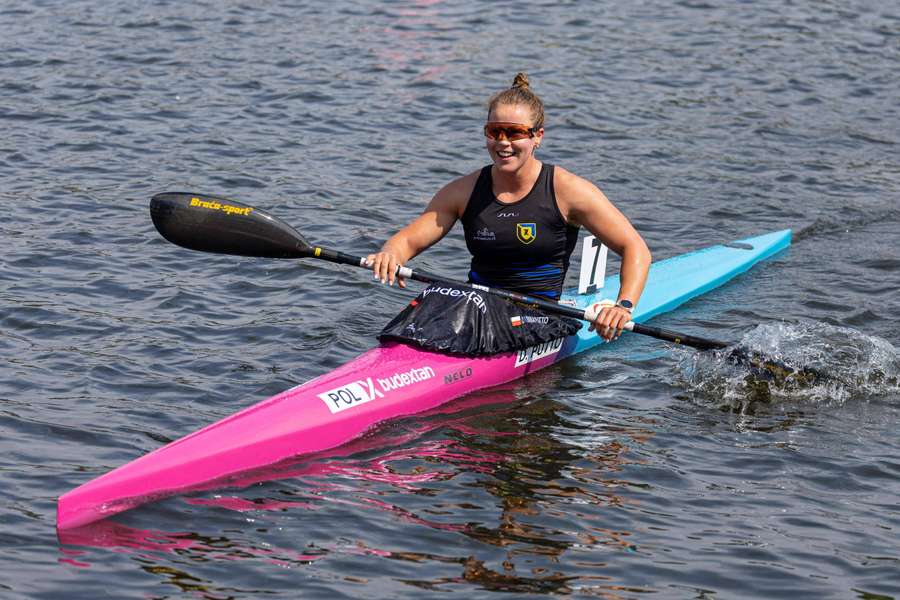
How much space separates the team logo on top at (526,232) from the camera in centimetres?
670

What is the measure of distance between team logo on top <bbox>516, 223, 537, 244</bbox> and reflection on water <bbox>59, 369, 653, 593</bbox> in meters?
0.88

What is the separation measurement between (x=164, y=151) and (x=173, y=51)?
11.9 ft

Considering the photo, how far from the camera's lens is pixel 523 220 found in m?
6.69

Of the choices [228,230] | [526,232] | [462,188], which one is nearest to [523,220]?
[526,232]

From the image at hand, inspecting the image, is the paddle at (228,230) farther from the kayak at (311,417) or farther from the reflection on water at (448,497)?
the reflection on water at (448,497)

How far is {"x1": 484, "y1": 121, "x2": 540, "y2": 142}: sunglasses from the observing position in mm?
6387

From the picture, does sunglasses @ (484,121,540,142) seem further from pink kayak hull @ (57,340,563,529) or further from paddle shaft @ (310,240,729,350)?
pink kayak hull @ (57,340,563,529)

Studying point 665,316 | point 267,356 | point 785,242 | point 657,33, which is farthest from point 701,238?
point 657,33

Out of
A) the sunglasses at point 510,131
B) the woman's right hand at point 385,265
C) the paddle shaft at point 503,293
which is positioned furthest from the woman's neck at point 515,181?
the woman's right hand at point 385,265

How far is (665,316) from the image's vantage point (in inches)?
334

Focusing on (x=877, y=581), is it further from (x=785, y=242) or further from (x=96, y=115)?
(x=96, y=115)

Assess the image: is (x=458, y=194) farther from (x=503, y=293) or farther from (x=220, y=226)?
(x=220, y=226)

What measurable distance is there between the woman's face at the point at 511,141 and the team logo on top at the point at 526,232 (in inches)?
12.6

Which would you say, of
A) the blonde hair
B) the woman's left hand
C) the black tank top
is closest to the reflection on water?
the woman's left hand
